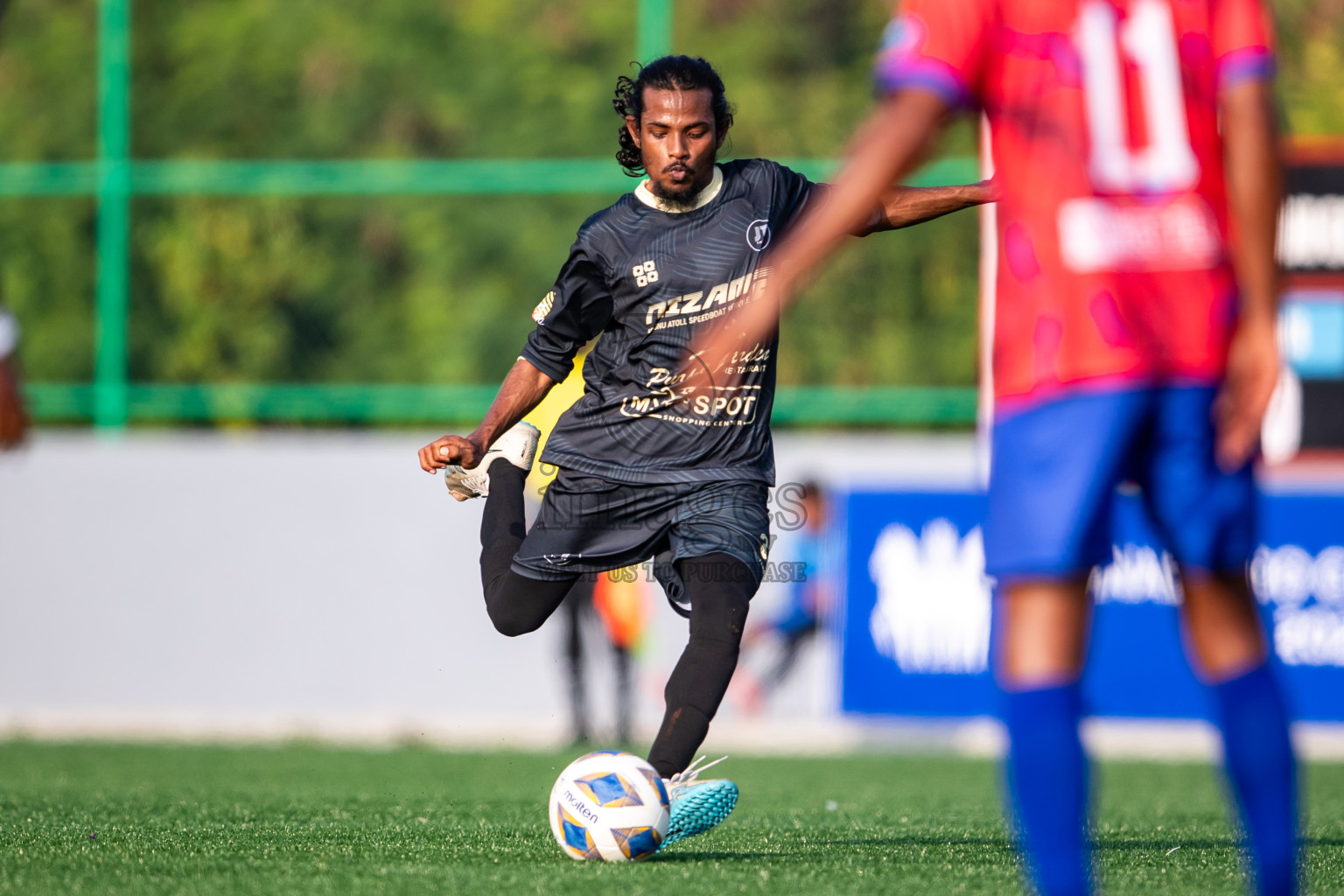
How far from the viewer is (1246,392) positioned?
2.46 m

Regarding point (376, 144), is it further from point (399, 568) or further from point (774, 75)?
point (399, 568)

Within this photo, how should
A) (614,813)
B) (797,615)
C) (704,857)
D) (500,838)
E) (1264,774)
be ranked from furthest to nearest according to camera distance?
1. (797,615)
2. (500,838)
3. (704,857)
4. (614,813)
5. (1264,774)

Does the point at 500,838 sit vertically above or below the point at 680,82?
below

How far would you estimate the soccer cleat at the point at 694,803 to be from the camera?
4.14 m

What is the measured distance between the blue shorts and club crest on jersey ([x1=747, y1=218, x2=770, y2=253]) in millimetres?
2021

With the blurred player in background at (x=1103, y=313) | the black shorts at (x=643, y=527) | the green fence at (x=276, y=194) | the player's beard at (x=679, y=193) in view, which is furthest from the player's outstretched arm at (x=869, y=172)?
the green fence at (x=276, y=194)

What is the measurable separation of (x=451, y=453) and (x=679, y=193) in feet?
3.05

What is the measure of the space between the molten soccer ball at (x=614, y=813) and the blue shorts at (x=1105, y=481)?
67.9 inches

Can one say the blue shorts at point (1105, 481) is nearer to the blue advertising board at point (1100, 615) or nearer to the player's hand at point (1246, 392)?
the player's hand at point (1246, 392)

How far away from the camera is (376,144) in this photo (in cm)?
1461

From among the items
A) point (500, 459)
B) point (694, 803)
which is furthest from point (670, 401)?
point (694, 803)

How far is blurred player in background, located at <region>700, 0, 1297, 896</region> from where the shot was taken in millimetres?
2498

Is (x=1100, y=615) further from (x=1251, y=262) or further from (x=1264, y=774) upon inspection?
(x=1251, y=262)

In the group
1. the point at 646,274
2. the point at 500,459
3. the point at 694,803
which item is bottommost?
the point at 694,803
